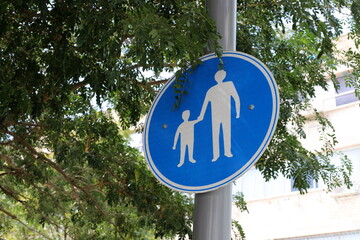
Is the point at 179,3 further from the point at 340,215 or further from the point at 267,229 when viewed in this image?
the point at 267,229

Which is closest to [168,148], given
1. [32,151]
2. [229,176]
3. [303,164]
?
[229,176]

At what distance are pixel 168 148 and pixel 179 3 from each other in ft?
2.90

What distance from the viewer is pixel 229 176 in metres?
2.40

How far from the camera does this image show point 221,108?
2562mm

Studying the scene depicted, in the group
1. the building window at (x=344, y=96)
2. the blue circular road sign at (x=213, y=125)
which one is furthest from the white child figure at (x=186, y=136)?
the building window at (x=344, y=96)

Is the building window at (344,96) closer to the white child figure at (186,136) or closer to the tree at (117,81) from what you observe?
the tree at (117,81)

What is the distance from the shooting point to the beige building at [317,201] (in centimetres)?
1692

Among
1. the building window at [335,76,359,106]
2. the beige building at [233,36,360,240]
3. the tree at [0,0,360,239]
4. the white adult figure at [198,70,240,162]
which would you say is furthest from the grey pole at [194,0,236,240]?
the building window at [335,76,359,106]

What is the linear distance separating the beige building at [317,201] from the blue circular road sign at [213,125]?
14.7 metres

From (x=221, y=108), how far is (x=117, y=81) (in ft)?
9.77

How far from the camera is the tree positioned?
128 inches

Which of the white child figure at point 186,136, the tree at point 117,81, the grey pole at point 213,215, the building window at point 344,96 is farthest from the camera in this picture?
the building window at point 344,96

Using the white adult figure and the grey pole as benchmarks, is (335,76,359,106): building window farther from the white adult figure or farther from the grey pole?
the grey pole

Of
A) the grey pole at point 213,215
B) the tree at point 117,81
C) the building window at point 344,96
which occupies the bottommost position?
the grey pole at point 213,215
